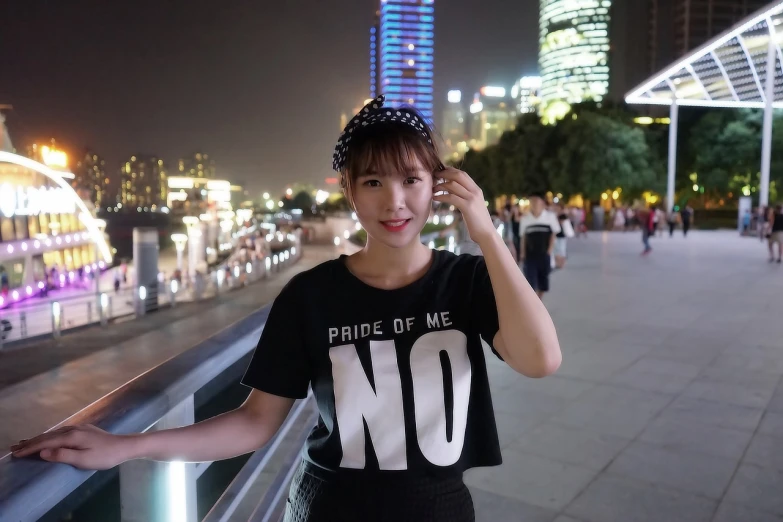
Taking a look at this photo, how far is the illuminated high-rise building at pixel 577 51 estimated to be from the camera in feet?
469

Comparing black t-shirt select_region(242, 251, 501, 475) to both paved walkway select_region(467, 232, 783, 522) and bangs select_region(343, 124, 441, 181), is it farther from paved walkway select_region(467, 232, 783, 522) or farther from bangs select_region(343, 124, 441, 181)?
paved walkway select_region(467, 232, 783, 522)

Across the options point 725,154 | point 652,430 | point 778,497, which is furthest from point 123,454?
point 725,154

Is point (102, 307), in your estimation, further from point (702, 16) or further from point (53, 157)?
point (702, 16)

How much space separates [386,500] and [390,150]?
0.75m

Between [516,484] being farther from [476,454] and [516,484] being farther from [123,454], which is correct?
[123,454]

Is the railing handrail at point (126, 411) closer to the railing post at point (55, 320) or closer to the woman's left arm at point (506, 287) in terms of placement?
the woman's left arm at point (506, 287)

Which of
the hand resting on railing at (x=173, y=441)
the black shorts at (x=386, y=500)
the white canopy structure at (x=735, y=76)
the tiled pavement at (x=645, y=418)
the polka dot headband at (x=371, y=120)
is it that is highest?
the white canopy structure at (x=735, y=76)

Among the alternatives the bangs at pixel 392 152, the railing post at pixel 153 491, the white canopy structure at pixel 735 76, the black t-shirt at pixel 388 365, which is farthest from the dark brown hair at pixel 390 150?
the white canopy structure at pixel 735 76

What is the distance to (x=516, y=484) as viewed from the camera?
3.63m

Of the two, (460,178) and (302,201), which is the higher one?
(302,201)

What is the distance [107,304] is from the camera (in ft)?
75.3

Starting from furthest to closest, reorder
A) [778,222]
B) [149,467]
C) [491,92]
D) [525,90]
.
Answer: [525,90] → [491,92] → [778,222] → [149,467]

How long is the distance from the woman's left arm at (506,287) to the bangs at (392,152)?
0.22 ft

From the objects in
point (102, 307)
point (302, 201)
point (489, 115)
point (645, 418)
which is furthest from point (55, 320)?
point (302, 201)
